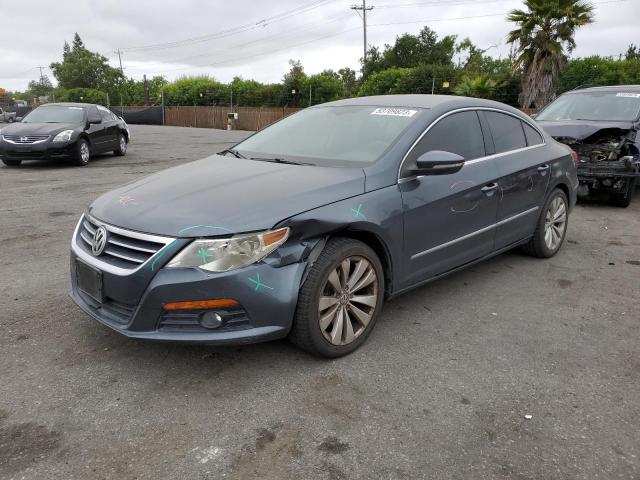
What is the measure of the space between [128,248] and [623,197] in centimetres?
742

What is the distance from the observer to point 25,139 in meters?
11.5

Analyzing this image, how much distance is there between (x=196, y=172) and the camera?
3859 millimetres

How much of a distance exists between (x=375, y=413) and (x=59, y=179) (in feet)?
30.7

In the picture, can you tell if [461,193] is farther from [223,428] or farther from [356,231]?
[223,428]

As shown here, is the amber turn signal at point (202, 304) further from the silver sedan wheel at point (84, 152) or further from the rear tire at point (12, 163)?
the rear tire at point (12, 163)

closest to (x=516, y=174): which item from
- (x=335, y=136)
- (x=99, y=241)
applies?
(x=335, y=136)

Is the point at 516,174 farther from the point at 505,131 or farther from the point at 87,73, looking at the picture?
the point at 87,73

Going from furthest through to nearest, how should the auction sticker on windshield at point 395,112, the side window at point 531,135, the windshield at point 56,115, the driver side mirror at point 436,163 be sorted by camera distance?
the windshield at point 56,115, the side window at point 531,135, the auction sticker on windshield at point 395,112, the driver side mirror at point 436,163

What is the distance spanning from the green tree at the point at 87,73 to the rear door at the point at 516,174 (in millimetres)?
93711

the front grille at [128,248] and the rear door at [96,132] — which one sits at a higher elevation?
the rear door at [96,132]

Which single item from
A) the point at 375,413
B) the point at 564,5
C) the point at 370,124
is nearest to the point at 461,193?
the point at 370,124

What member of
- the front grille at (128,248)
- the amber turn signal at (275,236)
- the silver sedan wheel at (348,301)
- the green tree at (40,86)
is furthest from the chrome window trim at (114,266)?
the green tree at (40,86)

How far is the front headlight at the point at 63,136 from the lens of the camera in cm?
1160

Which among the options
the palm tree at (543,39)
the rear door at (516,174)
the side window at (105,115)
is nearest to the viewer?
the rear door at (516,174)
